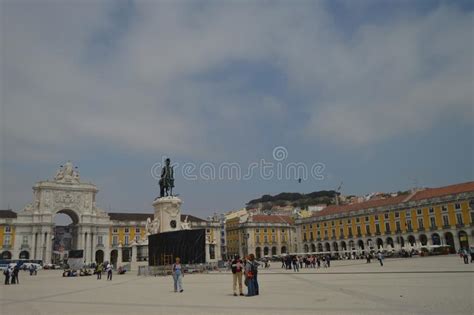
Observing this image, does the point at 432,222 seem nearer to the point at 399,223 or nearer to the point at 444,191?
the point at 444,191

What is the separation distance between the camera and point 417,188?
247 feet

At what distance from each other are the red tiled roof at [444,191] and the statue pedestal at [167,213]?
43.8 m

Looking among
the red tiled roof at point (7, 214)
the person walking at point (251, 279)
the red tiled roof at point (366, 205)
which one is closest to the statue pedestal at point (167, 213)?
the person walking at point (251, 279)

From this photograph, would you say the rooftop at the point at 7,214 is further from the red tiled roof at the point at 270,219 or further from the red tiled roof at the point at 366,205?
the red tiled roof at the point at 366,205

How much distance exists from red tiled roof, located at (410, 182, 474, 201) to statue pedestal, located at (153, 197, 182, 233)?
144 feet

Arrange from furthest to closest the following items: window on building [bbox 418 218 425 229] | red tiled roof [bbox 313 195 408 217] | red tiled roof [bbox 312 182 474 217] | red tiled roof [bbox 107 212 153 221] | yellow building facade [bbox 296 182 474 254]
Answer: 1. red tiled roof [bbox 107 212 153 221]
2. red tiled roof [bbox 313 195 408 217]
3. window on building [bbox 418 218 425 229]
4. red tiled roof [bbox 312 182 474 217]
5. yellow building facade [bbox 296 182 474 254]

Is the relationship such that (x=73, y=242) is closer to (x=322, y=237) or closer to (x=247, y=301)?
(x=322, y=237)

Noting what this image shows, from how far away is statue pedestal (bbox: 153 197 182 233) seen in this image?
3544cm

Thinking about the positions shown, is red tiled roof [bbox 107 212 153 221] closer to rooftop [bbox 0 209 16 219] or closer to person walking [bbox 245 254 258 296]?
rooftop [bbox 0 209 16 219]

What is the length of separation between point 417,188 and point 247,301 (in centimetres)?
7159

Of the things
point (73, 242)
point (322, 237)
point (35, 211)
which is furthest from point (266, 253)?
point (35, 211)

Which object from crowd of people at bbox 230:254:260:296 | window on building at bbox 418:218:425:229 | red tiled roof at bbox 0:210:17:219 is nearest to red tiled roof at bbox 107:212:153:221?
red tiled roof at bbox 0:210:17:219

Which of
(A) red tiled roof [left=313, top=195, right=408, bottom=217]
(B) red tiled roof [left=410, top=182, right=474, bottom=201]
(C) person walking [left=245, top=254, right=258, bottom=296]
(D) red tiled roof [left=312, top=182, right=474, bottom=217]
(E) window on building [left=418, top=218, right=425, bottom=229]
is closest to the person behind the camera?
(C) person walking [left=245, top=254, right=258, bottom=296]

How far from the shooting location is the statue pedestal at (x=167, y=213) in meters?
35.4
